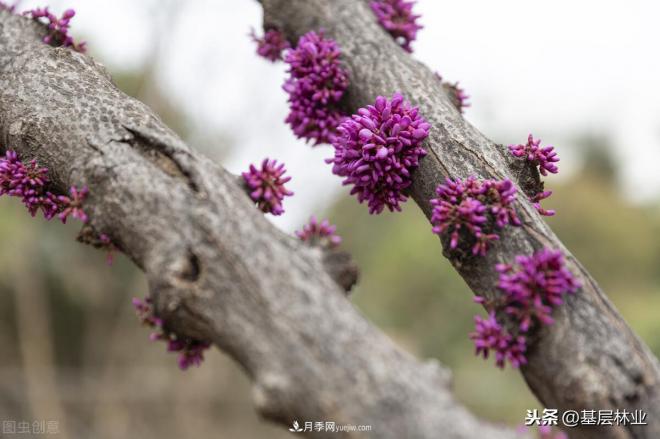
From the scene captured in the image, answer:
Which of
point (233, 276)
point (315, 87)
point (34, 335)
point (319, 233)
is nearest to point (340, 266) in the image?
point (319, 233)

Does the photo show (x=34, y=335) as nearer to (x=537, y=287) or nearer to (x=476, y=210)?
(x=476, y=210)

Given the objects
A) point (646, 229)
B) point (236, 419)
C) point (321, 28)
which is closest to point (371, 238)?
point (236, 419)

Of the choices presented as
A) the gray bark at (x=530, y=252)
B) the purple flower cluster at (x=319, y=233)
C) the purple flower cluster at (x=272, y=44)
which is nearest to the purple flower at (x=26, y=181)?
the purple flower cluster at (x=319, y=233)

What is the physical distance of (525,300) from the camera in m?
1.94

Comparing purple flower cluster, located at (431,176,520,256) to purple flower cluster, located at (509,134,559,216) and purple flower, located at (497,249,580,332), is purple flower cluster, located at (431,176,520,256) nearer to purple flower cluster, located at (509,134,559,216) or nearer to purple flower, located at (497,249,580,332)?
purple flower, located at (497,249,580,332)

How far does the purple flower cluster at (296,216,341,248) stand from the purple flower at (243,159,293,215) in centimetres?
16

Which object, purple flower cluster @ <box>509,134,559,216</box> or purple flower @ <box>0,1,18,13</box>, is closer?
purple flower cluster @ <box>509,134,559,216</box>

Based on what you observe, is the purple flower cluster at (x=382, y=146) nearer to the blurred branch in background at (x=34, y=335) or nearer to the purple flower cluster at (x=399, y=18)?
the purple flower cluster at (x=399, y=18)

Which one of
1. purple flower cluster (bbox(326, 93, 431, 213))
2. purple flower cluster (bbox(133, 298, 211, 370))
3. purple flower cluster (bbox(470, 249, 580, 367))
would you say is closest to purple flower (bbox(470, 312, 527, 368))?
purple flower cluster (bbox(470, 249, 580, 367))

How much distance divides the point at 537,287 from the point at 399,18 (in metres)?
1.95

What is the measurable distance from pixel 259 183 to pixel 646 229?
2144 centimetres

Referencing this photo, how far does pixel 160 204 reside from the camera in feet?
6.19

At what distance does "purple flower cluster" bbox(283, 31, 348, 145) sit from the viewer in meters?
2.88

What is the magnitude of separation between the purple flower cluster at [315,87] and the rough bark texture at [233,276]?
0.88 meters
